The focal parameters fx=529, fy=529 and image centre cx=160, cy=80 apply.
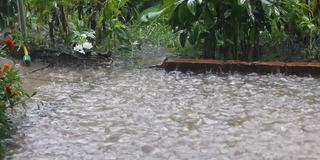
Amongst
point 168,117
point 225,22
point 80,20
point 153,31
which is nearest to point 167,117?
point 168,117

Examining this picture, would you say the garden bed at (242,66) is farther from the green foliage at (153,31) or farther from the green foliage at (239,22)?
the green foliage at (153,31)

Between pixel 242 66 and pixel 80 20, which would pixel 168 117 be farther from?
pixel 80 20

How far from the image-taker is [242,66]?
4.17 m

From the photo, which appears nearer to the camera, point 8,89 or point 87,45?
point 8,89

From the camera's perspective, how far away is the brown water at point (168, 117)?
263 cm

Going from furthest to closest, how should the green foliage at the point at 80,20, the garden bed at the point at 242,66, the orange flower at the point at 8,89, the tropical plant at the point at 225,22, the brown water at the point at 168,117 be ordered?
the green foliage at the point at 80,20, the tropical plant at the point at 225,22, the garden bed at the point at 242,66, the orange flower at the point at 8,89, the brown water at the point at 168,117

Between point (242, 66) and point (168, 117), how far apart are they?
123 centimetres

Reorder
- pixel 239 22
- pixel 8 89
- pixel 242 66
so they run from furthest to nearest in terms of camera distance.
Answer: pixel 239 22 → pixel 242 66 → pixel 8 89

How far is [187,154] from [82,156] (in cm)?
51

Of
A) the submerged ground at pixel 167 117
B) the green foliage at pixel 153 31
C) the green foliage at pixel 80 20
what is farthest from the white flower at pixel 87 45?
the green foliage at pixel 153 31

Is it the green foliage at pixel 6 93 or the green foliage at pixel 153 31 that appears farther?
the green foliage at pixel 153 31

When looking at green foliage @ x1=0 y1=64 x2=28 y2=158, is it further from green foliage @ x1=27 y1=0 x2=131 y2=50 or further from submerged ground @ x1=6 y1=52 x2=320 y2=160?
green foliage @ x1=27 y1=0 x2=131 y2=50

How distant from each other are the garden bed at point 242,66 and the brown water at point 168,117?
0.09 meters

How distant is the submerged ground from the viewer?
2631mm
